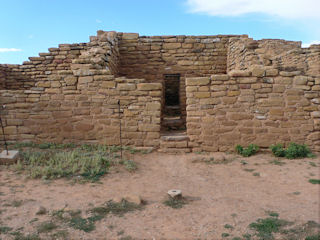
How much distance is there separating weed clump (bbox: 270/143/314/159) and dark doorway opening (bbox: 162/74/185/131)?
11.3 feet

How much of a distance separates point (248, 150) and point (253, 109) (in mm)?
1109

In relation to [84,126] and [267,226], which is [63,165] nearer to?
[84,126]

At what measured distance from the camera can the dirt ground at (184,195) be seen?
3.24 m

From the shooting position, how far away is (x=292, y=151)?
6.36 m

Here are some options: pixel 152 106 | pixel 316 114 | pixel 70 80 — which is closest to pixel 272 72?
pixel 316 114

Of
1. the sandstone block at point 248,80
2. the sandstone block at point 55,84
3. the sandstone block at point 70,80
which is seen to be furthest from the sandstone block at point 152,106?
the sandstone block at point 55,84

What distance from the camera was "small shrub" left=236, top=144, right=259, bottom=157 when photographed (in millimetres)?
6578

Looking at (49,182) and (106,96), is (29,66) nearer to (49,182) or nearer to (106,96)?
(106,96)

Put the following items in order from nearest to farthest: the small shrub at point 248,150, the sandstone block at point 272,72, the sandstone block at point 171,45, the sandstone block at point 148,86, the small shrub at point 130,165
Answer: the small shrub at point 130,165
the small shrub at point 248,150
the sandstone block at point 272,72
the sandstone block at point 148,86
the sandstone block at point 171,45

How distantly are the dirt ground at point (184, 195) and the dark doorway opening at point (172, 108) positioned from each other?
9.41ft

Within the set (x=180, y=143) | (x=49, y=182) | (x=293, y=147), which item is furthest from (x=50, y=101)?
(x=293, y=147)

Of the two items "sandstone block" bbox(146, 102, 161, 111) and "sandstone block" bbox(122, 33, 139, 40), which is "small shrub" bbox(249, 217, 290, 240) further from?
"sandstone block" bbox(122, 33, 139, 40)

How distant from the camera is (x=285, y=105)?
22.2 feet

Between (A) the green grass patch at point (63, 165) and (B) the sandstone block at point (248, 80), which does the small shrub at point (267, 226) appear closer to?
(A) the green grass patch at point (63, 165)
